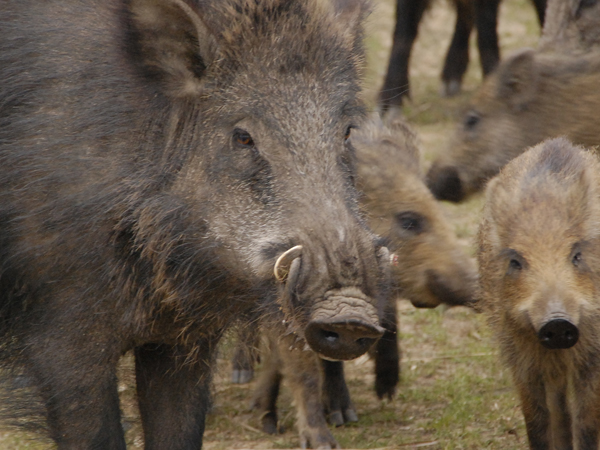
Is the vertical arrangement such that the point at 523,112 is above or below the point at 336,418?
above

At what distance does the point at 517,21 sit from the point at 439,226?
26.0 ft

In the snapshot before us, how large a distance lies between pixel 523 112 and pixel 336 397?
75.2 inches

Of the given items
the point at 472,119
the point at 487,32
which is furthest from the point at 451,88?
the point at 472,119

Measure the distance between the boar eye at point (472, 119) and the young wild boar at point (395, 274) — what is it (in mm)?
626

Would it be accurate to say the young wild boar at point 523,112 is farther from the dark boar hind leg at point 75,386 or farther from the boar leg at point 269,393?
the dark boar hind leg at point 75,386

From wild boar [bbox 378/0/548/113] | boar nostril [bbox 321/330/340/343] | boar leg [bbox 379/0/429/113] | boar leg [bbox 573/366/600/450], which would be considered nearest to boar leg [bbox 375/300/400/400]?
boar leg [bbox 573/366/600/450]

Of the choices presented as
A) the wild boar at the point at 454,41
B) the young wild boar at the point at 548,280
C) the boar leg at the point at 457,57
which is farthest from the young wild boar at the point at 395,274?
the boar leg at the point at 457,57

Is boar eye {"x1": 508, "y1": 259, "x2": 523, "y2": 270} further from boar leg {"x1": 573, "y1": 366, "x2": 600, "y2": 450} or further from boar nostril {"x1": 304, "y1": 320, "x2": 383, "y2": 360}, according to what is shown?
boar nostril {"x1": 304, "y1": 320, "x2": 383, "y2": 360}

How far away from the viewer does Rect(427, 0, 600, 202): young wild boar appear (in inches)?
211

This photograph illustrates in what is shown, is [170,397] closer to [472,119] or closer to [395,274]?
[395,274]

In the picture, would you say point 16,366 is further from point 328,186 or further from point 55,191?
point 328,186

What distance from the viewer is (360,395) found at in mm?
5449

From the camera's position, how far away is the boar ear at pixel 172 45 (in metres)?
3.15

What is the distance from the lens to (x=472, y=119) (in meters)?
5.74
